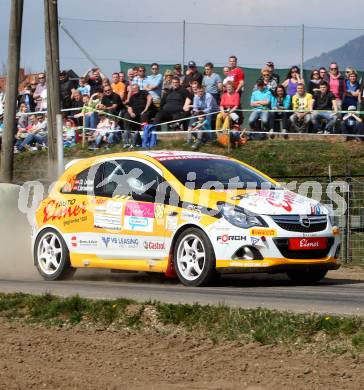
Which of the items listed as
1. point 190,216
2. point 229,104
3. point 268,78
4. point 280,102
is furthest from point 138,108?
point 190,216

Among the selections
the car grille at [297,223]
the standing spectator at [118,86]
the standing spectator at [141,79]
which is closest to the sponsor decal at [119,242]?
the car grille at [297,223]

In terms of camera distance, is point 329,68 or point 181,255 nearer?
point 181,255

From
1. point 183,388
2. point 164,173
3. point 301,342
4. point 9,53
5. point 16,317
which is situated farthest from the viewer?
point 9,53

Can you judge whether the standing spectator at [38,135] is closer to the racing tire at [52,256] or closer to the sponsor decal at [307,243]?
the racing tire at [52,256]

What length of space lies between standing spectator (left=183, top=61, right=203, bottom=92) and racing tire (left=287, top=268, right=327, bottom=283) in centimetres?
1078

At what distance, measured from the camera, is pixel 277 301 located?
11.1 meters

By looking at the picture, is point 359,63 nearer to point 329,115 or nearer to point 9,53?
point 329,115

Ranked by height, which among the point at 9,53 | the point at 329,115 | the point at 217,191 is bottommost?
the point at 217,191

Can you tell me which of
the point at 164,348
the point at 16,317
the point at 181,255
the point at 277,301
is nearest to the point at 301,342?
the point at 164,348

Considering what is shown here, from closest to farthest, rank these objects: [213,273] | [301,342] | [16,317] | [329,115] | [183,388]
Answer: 1. [183,388]
2. [301,342]
3. [16,317]
4. [213,273]
5. [329,115]

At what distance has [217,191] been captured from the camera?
516 inches

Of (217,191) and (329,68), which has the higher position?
(329,68)

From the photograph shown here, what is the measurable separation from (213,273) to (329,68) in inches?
456

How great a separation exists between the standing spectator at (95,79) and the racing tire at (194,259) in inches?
538
